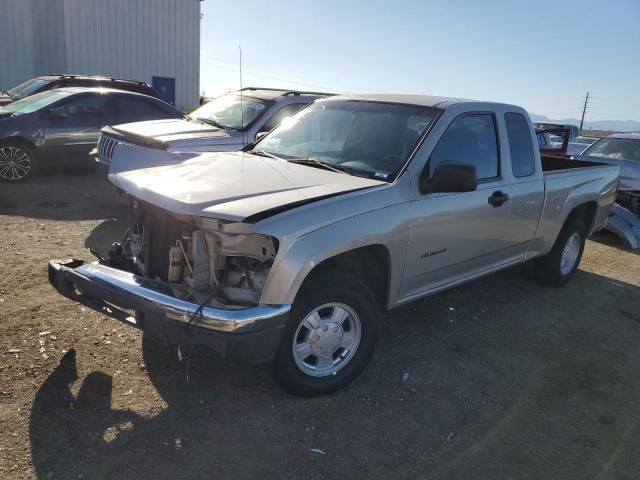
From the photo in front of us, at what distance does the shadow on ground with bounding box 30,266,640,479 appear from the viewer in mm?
2781

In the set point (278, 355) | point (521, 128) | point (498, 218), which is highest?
point (521, 128)

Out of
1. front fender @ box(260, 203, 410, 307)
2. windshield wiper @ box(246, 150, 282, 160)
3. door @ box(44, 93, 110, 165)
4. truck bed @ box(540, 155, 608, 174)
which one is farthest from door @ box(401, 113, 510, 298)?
door @ box(44, 93, 110, 165)

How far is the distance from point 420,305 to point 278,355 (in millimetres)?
2290

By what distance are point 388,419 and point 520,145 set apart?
2881 millimetres

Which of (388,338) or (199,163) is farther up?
(199,163)

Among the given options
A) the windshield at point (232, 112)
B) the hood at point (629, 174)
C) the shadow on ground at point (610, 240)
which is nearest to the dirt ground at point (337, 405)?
the windshield at point (232, 112)

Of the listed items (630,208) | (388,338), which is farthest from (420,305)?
(630,208)

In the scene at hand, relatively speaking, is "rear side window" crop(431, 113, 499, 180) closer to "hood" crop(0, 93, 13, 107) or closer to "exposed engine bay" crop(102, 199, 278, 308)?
"exposed engine bay" crop(102, 199, 278, 308)

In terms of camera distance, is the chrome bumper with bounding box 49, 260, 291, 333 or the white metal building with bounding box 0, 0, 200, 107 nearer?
the chrome bumper with bounding box 49, 260, 291, 333

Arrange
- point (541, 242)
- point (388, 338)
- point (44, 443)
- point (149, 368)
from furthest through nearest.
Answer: point (541, 242)
point (388, 338)
point (149, 368)
point (44, 443)

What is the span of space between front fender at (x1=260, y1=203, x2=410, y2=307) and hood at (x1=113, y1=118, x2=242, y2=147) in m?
4.21

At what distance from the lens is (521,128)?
4.90 m

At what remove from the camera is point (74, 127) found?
8.93 m

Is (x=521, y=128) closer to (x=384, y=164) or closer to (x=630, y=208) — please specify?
(x=384, y=164)
